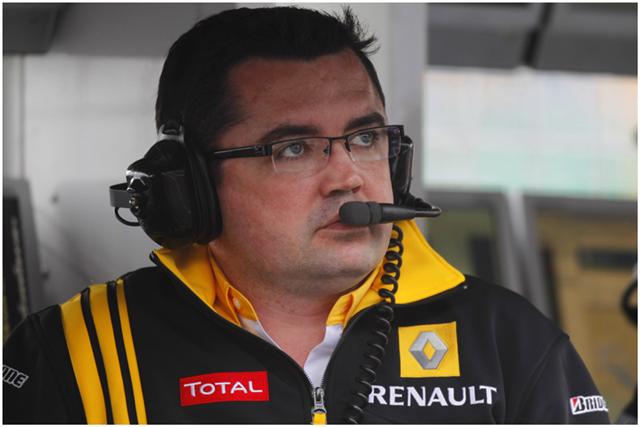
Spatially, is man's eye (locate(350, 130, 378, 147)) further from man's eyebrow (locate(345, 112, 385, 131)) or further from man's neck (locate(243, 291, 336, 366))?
man's neck (locate(243, 291, 336, 366))

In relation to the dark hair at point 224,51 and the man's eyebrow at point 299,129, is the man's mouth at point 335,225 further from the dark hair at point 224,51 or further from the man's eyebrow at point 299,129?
the dark hair at point 224,51

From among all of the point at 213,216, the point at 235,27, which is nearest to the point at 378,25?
the point at 235,27

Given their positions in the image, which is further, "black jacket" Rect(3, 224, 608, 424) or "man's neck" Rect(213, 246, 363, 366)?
"man's neck" Rect(213, 246, 363, 366)

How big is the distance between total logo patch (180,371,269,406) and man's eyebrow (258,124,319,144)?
40cm

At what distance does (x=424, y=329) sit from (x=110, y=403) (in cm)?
55

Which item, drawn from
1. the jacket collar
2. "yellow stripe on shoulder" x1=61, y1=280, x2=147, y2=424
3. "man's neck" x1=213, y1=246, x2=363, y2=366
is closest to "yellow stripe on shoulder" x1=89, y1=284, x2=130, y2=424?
"yellow stripe on shoulder" x1=61, y1=280, x2=147, y2=424

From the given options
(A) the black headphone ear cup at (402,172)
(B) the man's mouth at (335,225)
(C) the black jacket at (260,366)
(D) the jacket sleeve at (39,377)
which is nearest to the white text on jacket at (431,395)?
(C) the black jacket at (260,366)

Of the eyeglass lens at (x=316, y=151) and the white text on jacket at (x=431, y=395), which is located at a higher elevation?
the eyeglass lens at (x=316, y=151)

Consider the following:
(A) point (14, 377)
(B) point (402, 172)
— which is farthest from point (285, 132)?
(A) point (14, 377)

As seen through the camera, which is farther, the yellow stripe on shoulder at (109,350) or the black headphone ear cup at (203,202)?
the black headphone ear cup at (203,202)

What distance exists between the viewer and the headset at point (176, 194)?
2.22m

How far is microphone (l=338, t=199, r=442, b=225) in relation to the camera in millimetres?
2119

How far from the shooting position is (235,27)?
7.77 feet

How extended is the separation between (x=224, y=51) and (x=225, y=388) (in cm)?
61
